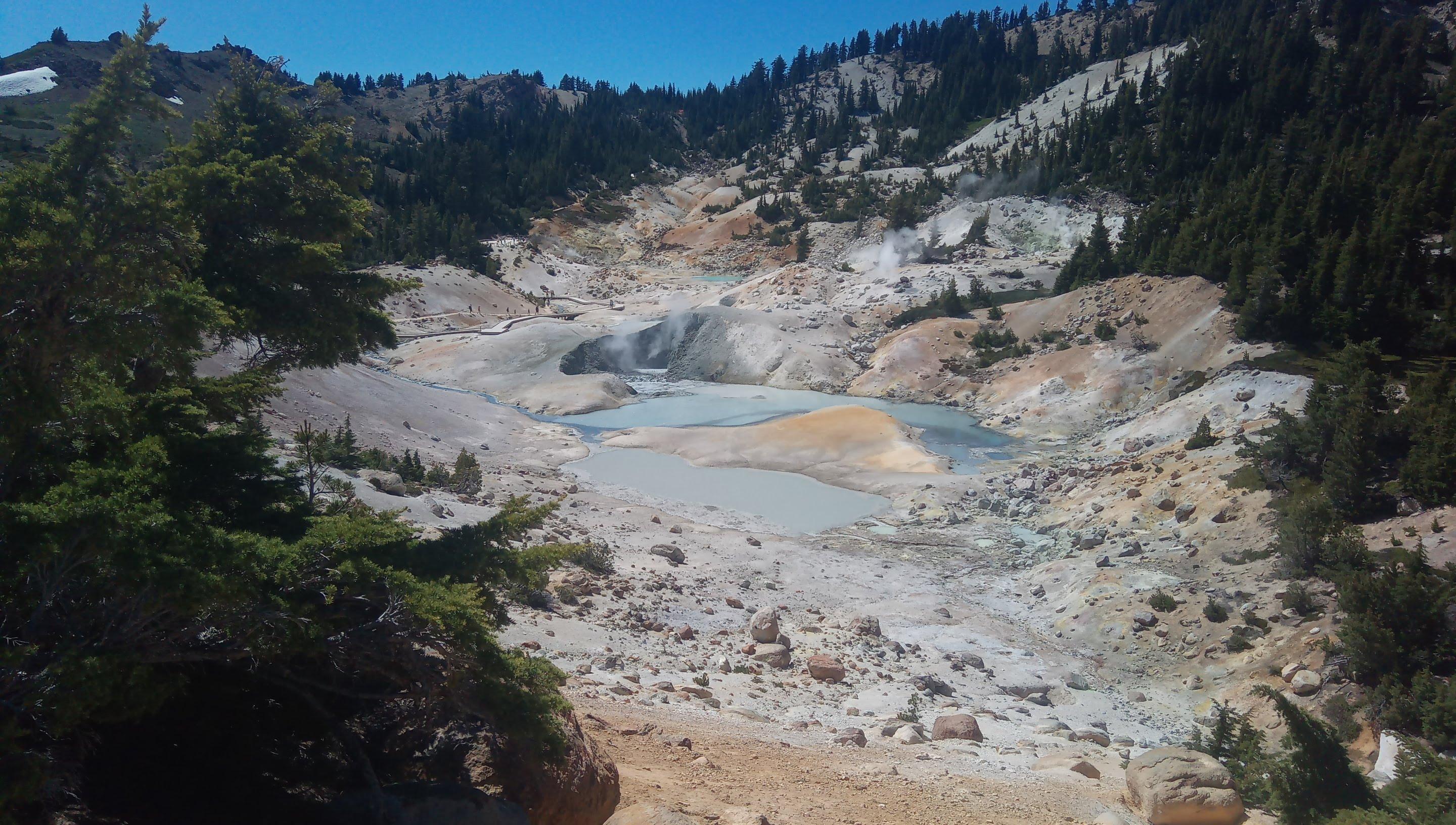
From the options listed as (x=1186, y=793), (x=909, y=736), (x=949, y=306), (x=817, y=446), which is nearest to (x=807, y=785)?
(x=909, y=736)

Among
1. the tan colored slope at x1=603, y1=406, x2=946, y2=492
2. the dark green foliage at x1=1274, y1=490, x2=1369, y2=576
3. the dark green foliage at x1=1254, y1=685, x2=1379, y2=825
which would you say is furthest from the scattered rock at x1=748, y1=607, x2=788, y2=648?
the tan colored slope at x1=603, y1=406, x2=946, y2=492

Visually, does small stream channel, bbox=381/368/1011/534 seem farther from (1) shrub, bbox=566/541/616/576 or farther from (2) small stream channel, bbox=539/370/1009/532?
(1) shrub, bbox=566/541/616/576

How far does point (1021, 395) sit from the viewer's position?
37250 millimetres

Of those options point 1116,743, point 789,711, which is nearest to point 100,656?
point 789,711

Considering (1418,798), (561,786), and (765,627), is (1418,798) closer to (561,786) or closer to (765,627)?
(561,786)

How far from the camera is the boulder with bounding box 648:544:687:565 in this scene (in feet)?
63.1

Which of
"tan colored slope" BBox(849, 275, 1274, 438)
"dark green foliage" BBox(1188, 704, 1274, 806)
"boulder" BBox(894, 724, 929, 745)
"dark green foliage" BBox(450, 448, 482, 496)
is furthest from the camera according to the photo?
"tan colored slope" BBox(849, 275, 1274, 438)

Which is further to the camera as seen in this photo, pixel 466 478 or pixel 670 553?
pixel 466 478

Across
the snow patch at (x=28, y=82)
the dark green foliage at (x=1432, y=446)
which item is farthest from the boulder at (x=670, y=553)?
the snow patch at (x=28, y=82)

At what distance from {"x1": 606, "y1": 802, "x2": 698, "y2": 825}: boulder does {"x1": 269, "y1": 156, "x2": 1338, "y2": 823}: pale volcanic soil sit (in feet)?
1.25

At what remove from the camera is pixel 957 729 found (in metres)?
11.3

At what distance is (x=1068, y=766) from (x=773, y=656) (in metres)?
5.08

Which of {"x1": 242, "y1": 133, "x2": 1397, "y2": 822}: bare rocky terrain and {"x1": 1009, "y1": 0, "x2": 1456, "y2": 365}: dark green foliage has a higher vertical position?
{"x1": 1009, "y1": 0, "x2": 1456, "y2": 365}: dark green foliage

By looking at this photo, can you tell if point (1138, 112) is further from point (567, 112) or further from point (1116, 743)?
point (567, 112)
